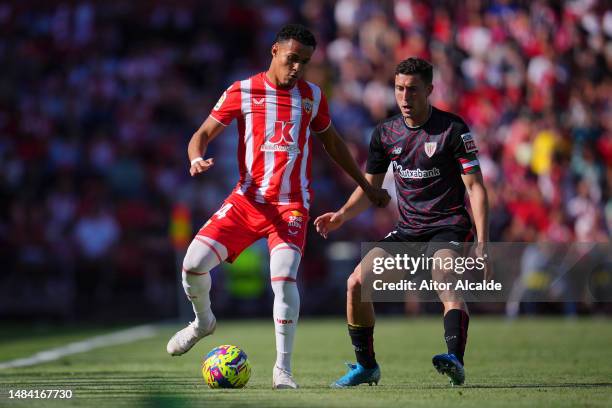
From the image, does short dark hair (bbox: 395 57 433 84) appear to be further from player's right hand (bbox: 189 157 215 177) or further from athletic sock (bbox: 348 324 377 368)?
athletic sock (bbox: 348 324 377 368)

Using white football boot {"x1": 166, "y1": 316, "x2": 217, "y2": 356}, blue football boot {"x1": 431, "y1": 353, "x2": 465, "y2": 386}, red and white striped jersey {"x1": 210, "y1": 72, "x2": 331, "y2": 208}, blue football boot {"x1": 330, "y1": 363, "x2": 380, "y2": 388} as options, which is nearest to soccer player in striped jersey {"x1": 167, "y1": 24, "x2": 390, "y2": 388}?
red and white striped jersey {"x1": 210, "y1": 72, "x2": 331, "y2": 208}

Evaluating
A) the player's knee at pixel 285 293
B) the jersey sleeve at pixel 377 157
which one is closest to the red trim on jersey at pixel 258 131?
the player's knee at pixel 285 293

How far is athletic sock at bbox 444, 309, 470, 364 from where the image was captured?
7953 mm

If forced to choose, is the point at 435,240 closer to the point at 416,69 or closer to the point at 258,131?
the point at 416,69

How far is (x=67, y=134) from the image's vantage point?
22.9 meters

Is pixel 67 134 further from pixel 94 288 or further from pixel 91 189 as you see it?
pixel 94 288

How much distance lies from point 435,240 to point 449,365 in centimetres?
99

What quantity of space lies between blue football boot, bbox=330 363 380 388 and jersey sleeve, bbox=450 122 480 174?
1.69 meters

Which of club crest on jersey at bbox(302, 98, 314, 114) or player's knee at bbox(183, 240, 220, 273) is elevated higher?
club crest on jersey at bbox(302, 98, 314, 114)

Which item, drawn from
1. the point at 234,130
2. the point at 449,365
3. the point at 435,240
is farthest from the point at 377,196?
the point at 234,130

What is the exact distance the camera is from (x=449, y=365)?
774 cm

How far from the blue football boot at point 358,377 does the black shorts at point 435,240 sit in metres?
0.97

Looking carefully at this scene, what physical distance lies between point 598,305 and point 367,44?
727 centimetres

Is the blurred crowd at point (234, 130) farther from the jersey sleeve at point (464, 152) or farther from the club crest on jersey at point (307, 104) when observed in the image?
the club crest on jersey at point (307, 104)
